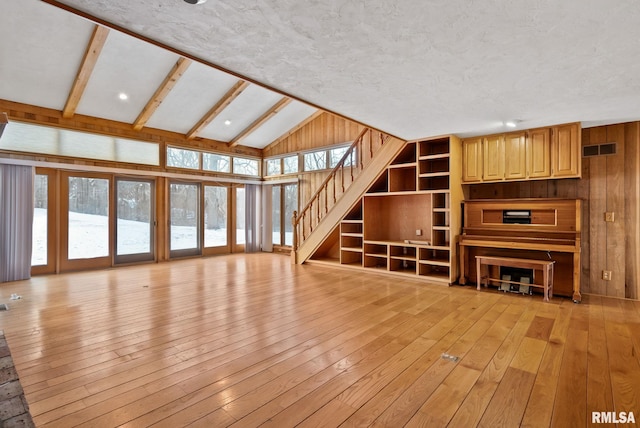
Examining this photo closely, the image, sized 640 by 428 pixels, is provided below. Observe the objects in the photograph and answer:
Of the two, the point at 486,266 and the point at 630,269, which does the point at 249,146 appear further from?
the point at 630,269

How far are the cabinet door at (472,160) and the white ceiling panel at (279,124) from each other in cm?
420

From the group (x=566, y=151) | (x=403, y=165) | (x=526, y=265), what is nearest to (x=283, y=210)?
(x=403, y=165)

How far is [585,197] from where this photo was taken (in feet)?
15.1

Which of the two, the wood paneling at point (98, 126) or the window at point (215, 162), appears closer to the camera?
the wood paneling at point (98, 126)

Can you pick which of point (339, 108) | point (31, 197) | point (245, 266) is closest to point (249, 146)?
point (245, 266)

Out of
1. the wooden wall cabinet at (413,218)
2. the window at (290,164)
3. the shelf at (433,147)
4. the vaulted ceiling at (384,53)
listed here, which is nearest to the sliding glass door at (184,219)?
the window at (290,164)

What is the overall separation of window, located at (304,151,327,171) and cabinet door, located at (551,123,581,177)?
4882 mm

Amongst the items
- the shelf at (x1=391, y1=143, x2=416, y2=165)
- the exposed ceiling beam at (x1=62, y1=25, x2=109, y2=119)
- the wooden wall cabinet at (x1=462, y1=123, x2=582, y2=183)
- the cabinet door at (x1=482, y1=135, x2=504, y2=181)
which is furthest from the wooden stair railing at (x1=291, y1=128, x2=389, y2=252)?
the exposed ceiling beam at (x1=62, y1=25, x2=109, y2=119)

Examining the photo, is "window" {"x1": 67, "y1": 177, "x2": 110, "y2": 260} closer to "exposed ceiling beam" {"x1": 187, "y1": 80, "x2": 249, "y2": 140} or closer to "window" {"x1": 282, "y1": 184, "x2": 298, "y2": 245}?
"exposed ceiling beam" {"x1": 187, "y1": 80, "x2": 249, "y2": 140}

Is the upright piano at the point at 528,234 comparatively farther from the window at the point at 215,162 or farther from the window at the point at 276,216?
the window at the point at 215,162

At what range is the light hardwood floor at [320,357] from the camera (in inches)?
74.3

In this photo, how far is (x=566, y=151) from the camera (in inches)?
171

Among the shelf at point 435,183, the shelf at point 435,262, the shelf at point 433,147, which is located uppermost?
the shelf at point 433,147

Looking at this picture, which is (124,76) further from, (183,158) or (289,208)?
(289,208)
